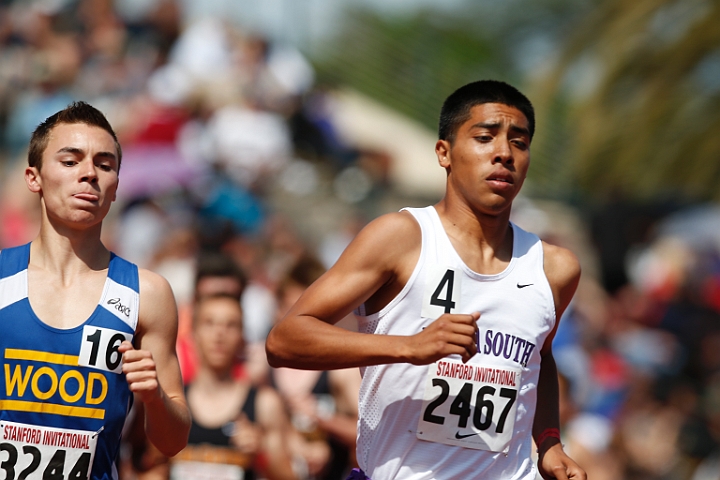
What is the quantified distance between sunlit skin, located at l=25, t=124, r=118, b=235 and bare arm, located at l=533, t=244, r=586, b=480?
1939 mm

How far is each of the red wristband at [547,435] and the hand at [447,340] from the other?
1.06 meters

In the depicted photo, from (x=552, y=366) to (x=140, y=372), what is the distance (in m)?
2.01

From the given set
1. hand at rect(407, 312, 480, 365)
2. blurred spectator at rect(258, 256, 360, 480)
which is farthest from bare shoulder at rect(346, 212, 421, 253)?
blurred spectator at rect(258, 256, 360, 480)

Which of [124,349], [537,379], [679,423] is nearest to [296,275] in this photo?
[537,379]

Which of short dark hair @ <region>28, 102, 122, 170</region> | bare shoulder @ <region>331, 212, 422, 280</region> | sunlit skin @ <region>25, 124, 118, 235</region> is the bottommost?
bare shoulder @ <region>331, 212, 422, 280</region>

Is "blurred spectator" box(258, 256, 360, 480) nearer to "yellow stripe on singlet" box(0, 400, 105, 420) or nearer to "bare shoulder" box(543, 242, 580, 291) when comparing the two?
"bare shoulder" box(543, 242, 580, 291)

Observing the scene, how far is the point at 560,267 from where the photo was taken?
448 centimetres

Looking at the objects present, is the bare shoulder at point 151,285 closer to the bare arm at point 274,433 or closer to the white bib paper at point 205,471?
the white bib paper at point 205,471

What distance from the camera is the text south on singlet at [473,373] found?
4.07 metres

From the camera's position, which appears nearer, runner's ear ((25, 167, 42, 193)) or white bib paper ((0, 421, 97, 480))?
white bib paper ((0, 421, 97, 480))

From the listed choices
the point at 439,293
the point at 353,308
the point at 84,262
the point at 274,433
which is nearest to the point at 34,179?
the point at 84,262

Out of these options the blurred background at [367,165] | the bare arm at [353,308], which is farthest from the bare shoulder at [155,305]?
the blurred background at [367,165]

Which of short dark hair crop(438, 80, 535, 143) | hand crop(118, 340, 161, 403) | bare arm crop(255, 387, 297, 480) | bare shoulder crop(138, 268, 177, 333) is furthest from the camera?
bare arm crop(255, 387, 297, 480)

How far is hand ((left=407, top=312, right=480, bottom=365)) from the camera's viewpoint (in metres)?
3.50
